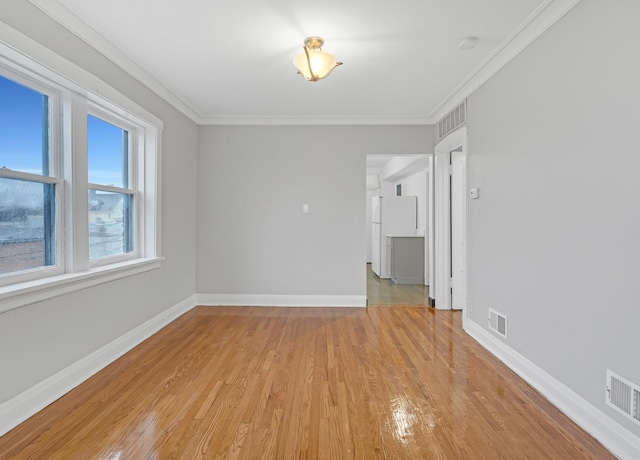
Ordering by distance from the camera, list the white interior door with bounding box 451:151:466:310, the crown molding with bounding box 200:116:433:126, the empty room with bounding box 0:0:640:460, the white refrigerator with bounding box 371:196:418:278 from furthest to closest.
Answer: the white refrigerator with bounding box 371:196:418:278
the crown molding with bounding box 200:116:433:126
the white interior door with bounding box 451:151:466:310
the empty room with bounding box 0:0:640:460

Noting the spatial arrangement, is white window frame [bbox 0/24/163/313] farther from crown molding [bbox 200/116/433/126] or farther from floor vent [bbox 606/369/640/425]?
floor vent [bbox 606/369/640/425]

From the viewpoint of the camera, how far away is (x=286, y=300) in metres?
4.48

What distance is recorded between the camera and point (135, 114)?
2.95 meters

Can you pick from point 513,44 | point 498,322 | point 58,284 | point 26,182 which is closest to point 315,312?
point 498,322

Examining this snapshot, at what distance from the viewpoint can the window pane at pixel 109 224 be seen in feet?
8.91

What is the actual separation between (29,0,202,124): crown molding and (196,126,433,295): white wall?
111 cm

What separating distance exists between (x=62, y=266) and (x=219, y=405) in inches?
57.1

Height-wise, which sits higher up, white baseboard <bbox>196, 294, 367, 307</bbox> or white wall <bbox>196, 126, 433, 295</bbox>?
white wall <bbox>196, 126, 433, 295</bbox>

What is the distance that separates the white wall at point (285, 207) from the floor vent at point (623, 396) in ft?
9.49

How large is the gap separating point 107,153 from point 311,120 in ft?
7.89

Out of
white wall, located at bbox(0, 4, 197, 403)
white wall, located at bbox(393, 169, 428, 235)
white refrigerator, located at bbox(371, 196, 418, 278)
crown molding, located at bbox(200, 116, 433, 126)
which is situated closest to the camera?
white wall, located at bbox(0, 4, 197, 403)

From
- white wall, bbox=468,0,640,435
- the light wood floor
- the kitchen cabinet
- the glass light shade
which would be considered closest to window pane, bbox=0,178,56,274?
the light wood floor

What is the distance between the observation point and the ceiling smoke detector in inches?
99.0

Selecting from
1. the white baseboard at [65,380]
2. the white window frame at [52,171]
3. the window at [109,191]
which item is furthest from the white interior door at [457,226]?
the white window frame at [52,171]
